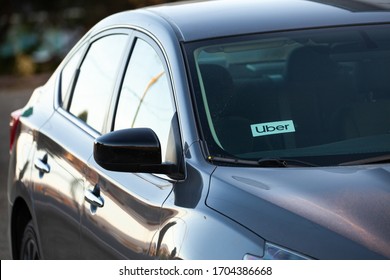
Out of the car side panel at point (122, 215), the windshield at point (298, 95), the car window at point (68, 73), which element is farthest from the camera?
the car window at point (68, 73)

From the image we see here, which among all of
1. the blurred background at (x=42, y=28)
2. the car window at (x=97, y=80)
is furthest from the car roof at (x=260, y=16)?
the blurred background at (x=42, y=28)

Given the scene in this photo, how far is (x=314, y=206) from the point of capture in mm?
3896

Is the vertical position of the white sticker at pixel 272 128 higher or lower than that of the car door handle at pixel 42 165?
higher

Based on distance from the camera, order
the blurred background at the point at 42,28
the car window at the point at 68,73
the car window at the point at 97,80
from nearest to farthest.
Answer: the car window at the point at 97,80 < the car window at the point at 68,73 < the blurred background at the point at 42,28

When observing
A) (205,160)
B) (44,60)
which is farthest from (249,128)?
(44,60)

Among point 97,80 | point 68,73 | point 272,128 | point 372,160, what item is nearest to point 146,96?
point 272,128

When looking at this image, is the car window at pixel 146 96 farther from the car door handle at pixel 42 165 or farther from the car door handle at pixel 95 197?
the car door handle at pixel 42 165

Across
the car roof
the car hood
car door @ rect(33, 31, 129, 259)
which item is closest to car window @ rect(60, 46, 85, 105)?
car door @ rect(33, 31, 129, 259)

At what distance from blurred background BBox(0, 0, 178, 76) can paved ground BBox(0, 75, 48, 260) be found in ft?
1.42

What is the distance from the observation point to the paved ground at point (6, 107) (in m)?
Result: 9.45

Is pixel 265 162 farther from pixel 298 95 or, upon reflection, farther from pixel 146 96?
pixel 146 96

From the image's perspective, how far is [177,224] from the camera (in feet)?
13.8

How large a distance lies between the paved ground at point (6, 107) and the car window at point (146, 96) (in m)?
2.94

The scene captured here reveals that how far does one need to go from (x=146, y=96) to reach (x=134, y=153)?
2.30ft
